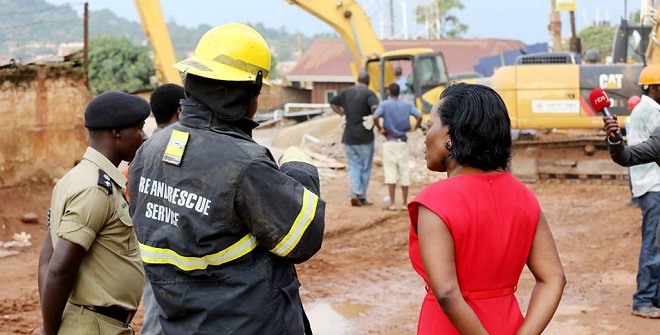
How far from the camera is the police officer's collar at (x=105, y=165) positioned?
3.79m

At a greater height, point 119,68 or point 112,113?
point 112,113

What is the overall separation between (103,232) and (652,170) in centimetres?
470

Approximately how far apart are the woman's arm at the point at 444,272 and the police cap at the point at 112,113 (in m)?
1.46

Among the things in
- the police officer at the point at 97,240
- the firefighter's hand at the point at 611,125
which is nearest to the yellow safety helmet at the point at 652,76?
the firefighter's hand at the point at 611,125

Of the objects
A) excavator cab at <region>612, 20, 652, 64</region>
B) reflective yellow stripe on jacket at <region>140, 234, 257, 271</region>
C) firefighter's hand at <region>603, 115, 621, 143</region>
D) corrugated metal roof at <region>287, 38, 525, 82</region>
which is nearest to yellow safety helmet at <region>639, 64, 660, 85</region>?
firefighter's hand at <region>603, 115, 621, 143</region>

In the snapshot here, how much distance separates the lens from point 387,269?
9.85m

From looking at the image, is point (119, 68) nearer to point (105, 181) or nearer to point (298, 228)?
point (105, 181)

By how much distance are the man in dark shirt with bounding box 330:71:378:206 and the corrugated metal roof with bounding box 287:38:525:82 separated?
28633mm

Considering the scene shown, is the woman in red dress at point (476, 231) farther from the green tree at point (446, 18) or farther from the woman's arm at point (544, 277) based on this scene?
the green tree at point (446, 18)

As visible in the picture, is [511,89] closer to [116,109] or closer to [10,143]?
[10,143]

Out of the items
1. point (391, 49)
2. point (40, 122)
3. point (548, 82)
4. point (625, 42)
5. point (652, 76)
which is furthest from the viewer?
point (391, 49)

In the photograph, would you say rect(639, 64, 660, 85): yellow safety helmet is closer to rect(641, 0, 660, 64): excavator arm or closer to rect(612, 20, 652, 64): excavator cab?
rect(641, 0, 660, 64): excavator arm

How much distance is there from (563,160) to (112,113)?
13497 millimetres

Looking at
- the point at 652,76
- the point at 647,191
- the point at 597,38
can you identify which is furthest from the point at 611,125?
the point at 597,38
